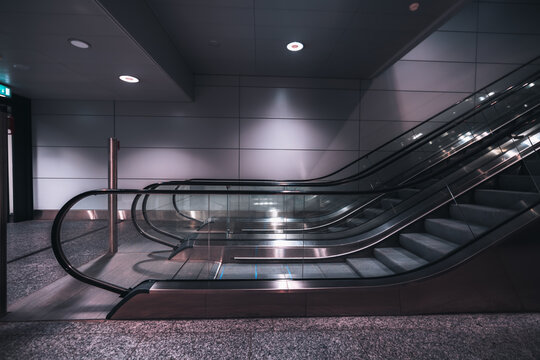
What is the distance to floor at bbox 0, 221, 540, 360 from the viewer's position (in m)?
1.42

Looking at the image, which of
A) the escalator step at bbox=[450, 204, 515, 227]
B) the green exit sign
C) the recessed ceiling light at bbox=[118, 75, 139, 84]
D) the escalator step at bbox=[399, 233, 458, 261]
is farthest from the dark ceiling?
the green exit sign

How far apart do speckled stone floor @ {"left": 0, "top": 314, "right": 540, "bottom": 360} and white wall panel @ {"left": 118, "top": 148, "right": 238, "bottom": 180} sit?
3728 millimetres

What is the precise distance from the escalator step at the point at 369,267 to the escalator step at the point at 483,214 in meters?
0.89

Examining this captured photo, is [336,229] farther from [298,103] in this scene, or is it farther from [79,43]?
[79,43]

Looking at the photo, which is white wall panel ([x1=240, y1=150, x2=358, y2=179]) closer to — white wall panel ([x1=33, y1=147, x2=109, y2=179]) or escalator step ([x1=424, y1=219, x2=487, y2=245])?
escalator step ([x1=424, y1=219, x2=487, y2=245])

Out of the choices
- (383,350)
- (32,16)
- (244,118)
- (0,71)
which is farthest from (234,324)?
(0,71)

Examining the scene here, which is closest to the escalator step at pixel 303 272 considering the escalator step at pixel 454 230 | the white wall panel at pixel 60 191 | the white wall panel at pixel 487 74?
the escalator step at pixel 454 230

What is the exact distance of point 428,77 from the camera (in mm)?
5379

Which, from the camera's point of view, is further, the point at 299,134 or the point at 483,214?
the point at 299,134

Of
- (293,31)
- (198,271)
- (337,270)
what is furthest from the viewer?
(293,31)

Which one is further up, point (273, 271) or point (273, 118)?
point (273, 118)

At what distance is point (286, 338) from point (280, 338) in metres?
0.04

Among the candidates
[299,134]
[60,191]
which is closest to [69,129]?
[60,191]

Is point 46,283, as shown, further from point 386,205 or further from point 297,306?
point 386,205
